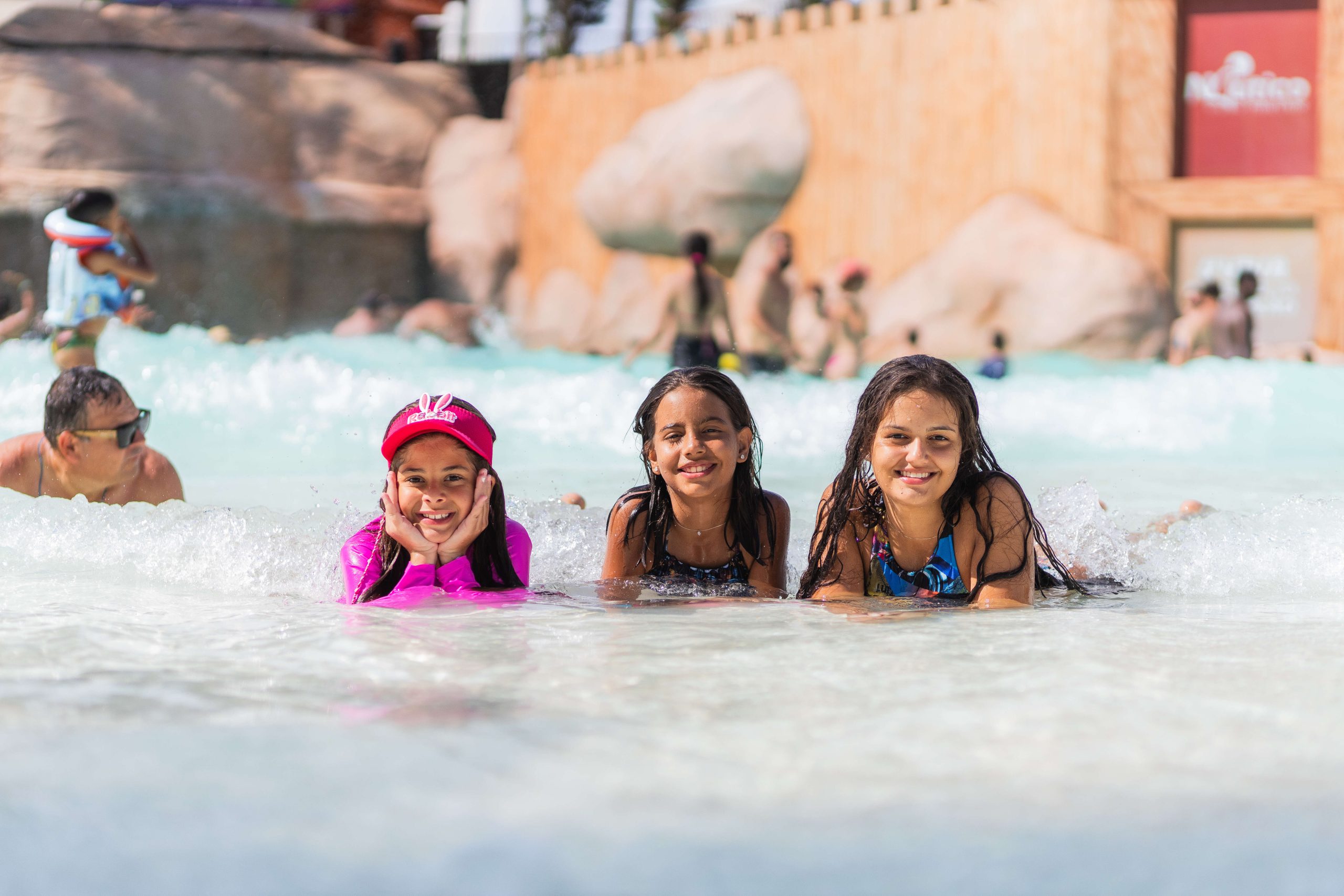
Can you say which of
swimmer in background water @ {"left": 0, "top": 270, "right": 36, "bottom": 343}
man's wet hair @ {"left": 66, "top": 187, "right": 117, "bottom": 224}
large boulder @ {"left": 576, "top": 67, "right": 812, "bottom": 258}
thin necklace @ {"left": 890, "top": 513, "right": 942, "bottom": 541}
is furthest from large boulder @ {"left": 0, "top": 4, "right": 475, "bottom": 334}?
thin necklace @ {"left": 890, "top": 513, "right": 942, "bottom": 541}

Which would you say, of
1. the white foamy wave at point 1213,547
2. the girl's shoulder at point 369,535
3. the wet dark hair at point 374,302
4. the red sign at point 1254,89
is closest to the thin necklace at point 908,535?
the white foamy wave at point 1213,547

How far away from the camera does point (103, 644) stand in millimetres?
2719

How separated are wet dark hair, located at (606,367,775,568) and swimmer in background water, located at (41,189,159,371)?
4.53 metres

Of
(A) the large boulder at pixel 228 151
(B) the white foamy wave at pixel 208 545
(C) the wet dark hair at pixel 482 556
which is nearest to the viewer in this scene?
(C) the wet dark hair at pixel 482 556

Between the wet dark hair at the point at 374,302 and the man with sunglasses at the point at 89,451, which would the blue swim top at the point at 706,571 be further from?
the wet dark hair at the point at 374,302

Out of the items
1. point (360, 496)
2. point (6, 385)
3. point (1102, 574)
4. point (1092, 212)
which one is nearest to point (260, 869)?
point (1102, 574)

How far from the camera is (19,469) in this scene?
4551 millimetres

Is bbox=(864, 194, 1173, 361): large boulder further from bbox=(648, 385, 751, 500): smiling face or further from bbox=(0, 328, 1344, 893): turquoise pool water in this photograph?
bbox=(648, 385, 751, 500): smiling face

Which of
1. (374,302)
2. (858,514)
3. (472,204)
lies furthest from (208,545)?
(472,204)

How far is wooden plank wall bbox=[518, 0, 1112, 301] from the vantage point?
13492 mm

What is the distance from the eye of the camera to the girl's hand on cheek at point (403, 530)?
10.6 ft

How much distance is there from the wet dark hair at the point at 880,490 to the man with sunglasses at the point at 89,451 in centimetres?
224

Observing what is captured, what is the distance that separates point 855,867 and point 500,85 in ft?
61.1

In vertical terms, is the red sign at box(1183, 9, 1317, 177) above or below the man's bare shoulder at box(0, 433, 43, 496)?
above
